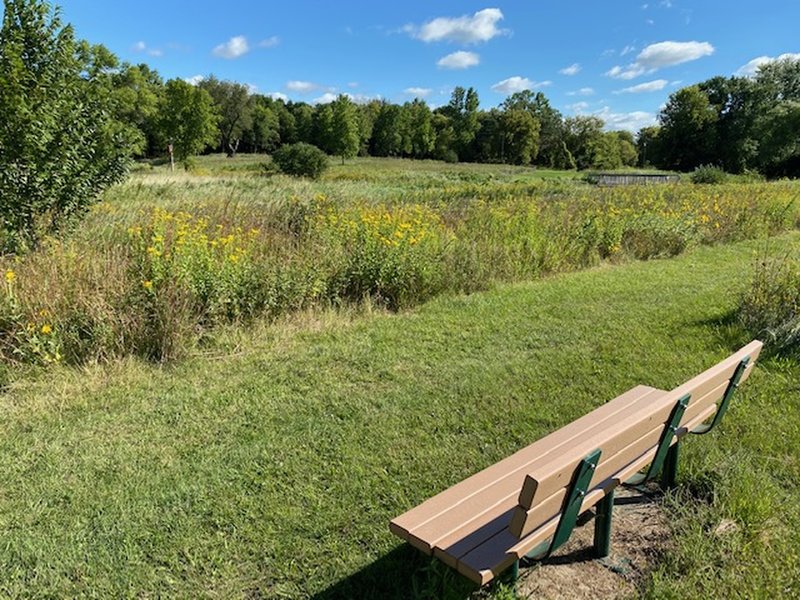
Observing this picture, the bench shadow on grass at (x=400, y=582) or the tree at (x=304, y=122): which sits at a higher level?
the tree at (x=304, y=122)

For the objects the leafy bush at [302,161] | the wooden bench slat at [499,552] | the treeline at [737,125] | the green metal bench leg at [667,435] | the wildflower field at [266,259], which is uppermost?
the treeline at [737,125]

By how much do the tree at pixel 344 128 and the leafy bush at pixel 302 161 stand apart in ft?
62.9

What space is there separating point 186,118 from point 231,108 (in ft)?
67.6

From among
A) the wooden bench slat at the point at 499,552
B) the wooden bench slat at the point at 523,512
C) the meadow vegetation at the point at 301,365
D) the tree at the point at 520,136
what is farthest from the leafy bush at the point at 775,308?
the tree at the point at 520,136

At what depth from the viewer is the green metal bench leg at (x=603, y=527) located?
220 cm

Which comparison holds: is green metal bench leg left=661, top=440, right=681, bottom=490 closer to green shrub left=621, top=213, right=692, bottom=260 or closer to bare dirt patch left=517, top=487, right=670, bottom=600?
bare dirt patch left=517, top=487, right=670, bottom=600

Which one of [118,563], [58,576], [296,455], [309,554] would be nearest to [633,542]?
[309,554]

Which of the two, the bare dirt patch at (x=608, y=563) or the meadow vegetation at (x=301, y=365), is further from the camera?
the meadow vegetation at (x=301, y=365)

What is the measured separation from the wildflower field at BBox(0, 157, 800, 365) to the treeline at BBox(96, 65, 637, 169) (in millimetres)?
47106

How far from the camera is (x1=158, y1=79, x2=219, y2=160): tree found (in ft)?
129

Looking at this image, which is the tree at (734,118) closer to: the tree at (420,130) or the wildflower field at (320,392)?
the tree at (420,130)

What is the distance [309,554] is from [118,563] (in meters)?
0.85

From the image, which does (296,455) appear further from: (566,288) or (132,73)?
(132,73)

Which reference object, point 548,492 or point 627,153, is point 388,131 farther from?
point 548,492
